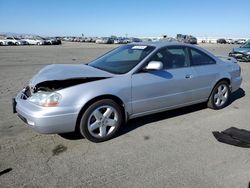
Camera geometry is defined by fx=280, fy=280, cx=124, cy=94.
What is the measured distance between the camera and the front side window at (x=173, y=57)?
5156 mm

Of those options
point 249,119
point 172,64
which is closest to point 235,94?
point 249,119

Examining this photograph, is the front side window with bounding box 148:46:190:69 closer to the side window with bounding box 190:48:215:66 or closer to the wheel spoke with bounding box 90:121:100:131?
the side window with bounding box 190:48:215:66

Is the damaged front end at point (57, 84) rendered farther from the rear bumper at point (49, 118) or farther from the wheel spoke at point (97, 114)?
the wheel spoke at point (97, 114)

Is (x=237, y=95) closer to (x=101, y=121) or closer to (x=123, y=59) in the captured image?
(x=123, y=59)

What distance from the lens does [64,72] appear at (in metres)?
4.56

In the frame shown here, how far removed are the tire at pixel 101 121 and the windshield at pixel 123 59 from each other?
2.20ft

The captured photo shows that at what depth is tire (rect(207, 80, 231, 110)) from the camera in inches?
241

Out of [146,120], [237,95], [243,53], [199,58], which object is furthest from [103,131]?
[243,53]

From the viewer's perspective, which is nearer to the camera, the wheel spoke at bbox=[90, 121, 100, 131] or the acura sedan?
the acura sedan

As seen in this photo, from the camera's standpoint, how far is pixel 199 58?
5836 mm

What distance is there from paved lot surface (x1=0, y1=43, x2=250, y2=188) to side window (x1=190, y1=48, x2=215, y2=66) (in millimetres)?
1211

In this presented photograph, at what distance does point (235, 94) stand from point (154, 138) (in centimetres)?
423

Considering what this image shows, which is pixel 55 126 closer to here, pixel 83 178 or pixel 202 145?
pixel 83 178

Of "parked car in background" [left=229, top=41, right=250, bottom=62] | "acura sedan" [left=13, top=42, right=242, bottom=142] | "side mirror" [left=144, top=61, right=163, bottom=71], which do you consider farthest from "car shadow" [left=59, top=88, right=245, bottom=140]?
"parked car in background" [left=229, top=41, right=250, bottom=62]
